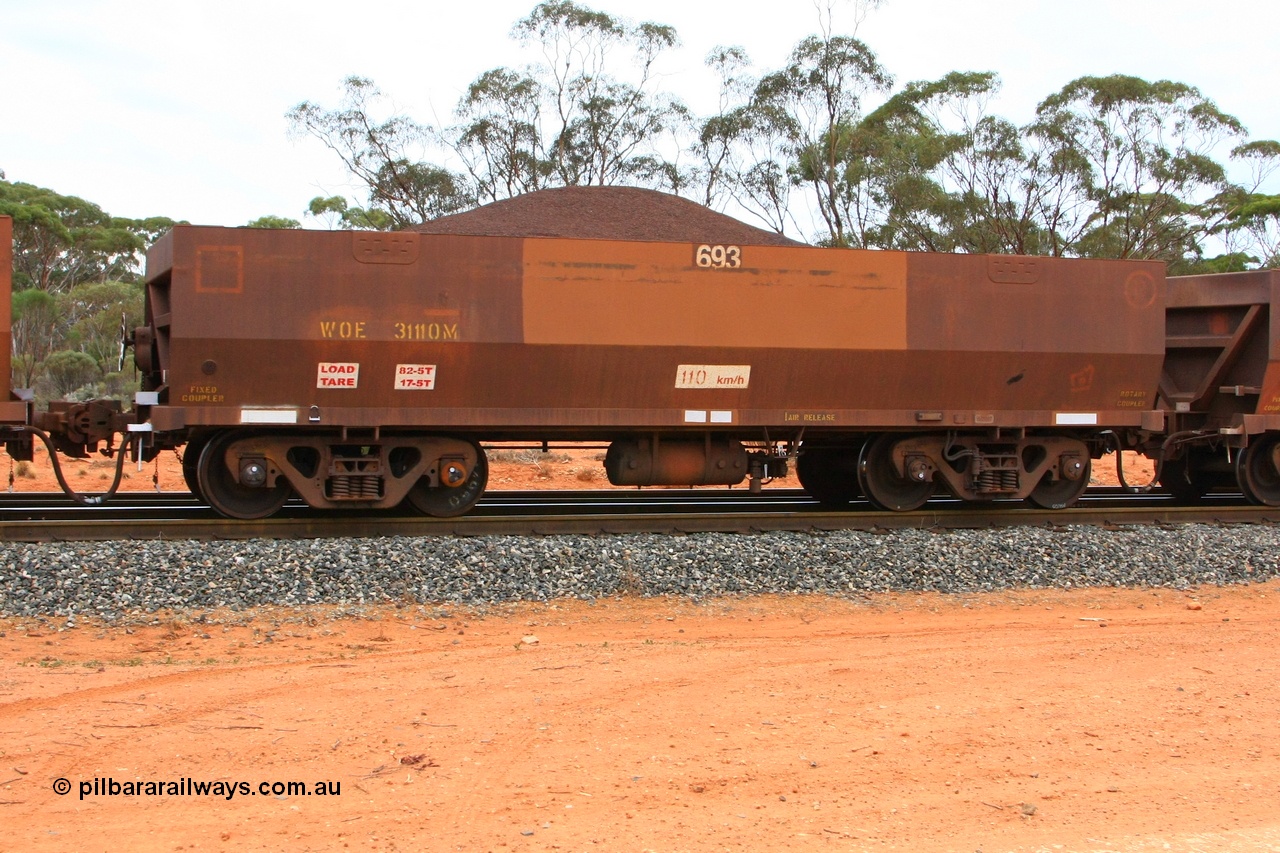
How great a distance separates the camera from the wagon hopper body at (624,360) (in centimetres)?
1002

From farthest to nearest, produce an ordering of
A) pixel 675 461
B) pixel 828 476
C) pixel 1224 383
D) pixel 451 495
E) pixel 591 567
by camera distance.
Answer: pixel 1224 383 < pixel 828 476 < pixel 675 461 < pixel 451 495 < pixel 591 567

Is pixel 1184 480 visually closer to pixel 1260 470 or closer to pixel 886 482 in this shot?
pixel 1260 470

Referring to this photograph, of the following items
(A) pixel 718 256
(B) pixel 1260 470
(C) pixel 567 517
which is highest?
(A) pixel 718 256

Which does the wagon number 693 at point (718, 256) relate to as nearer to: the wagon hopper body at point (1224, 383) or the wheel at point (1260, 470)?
the wagon hopper body at point (1224, 383)

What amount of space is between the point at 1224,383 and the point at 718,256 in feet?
23.3

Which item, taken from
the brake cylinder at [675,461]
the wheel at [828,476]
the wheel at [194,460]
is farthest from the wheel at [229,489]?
the wheel at [828,476]

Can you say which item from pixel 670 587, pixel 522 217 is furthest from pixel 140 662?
pixel 522 217

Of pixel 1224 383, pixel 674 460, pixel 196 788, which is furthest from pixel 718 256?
pixel 196 788

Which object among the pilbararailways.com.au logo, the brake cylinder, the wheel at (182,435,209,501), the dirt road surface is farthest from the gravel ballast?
the pilbararailways.com.au logo

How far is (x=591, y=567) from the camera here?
9164 mm

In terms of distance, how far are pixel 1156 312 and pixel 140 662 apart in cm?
1080

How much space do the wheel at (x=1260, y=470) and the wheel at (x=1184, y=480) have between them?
2.73 ft

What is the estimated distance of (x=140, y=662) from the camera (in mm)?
6711

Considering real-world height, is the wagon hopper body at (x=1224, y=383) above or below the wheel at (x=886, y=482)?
above
